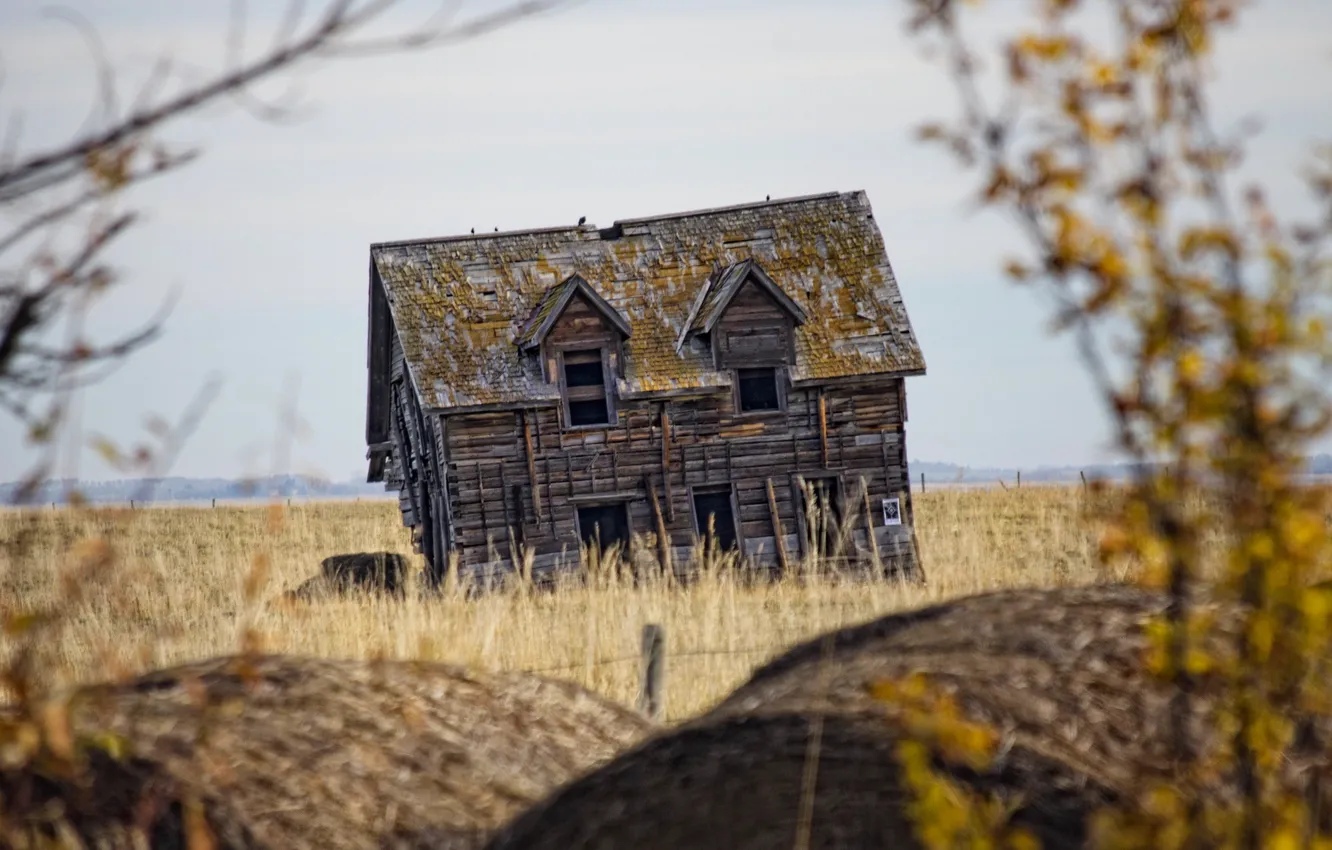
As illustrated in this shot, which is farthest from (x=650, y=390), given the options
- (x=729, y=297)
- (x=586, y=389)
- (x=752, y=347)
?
(x=729, y=297)

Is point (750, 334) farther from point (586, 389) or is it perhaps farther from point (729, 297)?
point (586, 389)

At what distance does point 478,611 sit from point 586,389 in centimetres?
1068

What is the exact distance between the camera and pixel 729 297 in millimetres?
21781

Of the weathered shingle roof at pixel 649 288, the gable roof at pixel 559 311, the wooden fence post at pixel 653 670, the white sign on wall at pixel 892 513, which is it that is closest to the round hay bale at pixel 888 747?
A: the wooden fence post at pixel 653 670

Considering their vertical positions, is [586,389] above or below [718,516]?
above

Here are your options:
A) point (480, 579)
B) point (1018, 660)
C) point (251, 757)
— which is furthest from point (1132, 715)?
point (480, 579)

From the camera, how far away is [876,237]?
23.0 m

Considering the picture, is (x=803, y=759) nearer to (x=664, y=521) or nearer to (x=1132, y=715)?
(x=1132, y=715)

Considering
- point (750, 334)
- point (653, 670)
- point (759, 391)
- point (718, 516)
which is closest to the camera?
point (653, 670)

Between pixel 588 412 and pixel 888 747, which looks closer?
pixel 888 747

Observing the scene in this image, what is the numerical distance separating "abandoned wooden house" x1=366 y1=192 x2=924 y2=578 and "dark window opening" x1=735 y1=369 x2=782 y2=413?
2 centimetres

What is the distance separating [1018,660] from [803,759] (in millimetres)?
974

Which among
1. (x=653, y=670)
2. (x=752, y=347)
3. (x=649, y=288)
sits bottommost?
(x=653, y=670)

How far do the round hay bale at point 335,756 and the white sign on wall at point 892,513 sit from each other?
53.5 ft
